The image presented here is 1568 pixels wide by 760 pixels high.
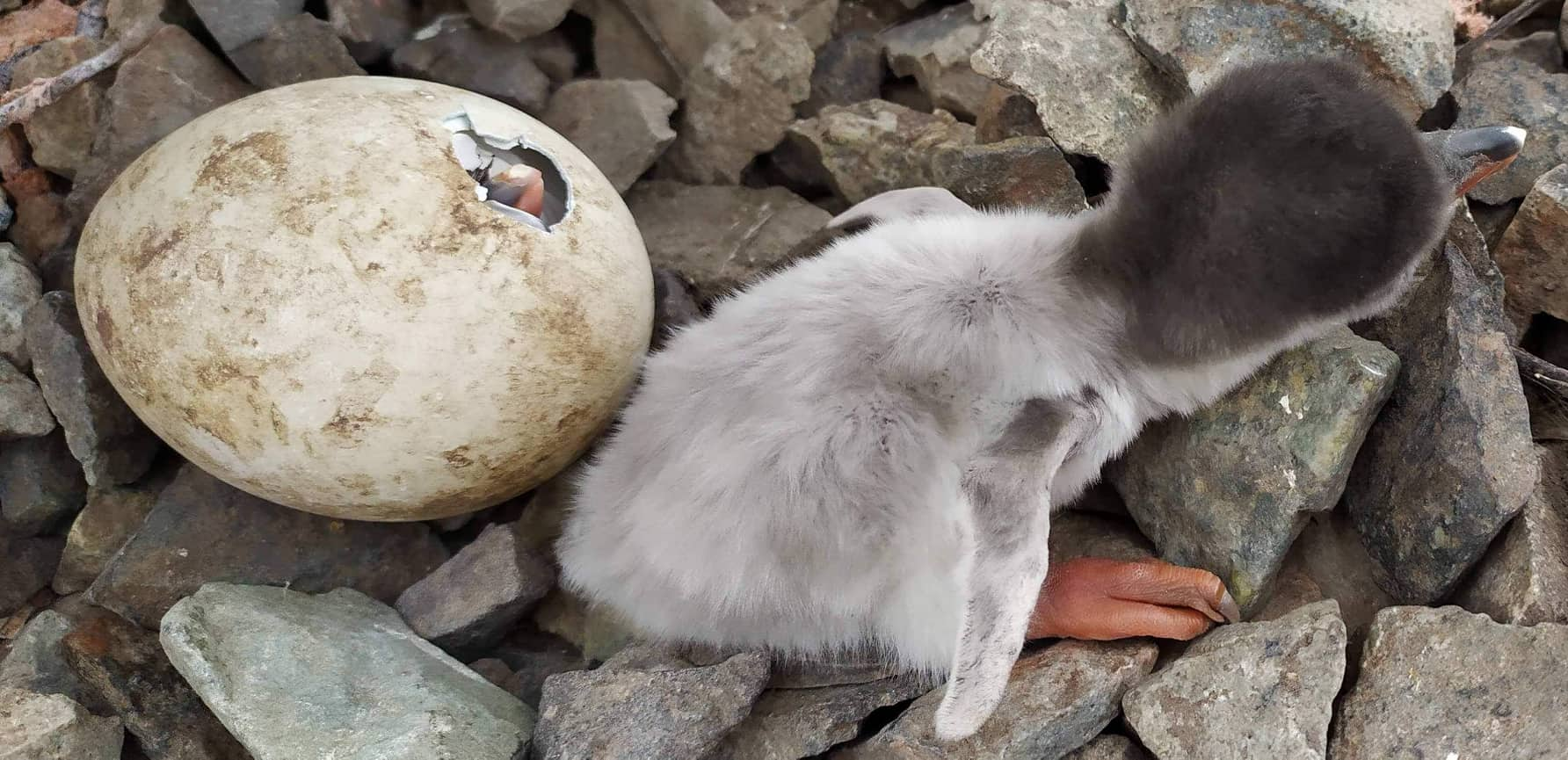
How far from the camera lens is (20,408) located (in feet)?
8.08

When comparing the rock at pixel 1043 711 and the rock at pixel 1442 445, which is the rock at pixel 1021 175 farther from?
the rock at pixel 1043 711

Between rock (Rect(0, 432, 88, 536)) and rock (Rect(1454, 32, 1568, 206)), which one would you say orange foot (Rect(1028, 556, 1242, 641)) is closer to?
rock (Rect(1454, 32, 1568, 206))

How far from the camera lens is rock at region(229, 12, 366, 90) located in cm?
274

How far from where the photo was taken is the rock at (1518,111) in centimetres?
248

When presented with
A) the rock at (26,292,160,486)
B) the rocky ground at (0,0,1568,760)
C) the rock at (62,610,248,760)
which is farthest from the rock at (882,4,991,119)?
the rock at (62,610,248,760)

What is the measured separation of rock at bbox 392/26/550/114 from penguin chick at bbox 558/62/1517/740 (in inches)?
42.0

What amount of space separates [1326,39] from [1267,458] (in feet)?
3.31

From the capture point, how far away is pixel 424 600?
2.42 metres

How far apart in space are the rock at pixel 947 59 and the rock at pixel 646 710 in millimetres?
1661

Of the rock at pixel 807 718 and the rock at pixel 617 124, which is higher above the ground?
the rock at pixel 617 124

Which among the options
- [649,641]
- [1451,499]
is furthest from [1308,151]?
[649,641]

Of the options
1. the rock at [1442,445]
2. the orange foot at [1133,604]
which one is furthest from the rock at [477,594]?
the rock at [1442,445]

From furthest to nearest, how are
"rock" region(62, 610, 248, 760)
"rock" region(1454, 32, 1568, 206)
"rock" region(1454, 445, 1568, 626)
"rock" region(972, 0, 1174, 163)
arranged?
"rock" region(972, 0, 1174, 163)
"rock" region(1454, 32, 1568, 206)
"rock" region(62, 610, 248, 760)
"rock" region(1454, 445, 1568, 626)

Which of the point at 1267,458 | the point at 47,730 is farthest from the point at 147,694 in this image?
the point at 1267,458
